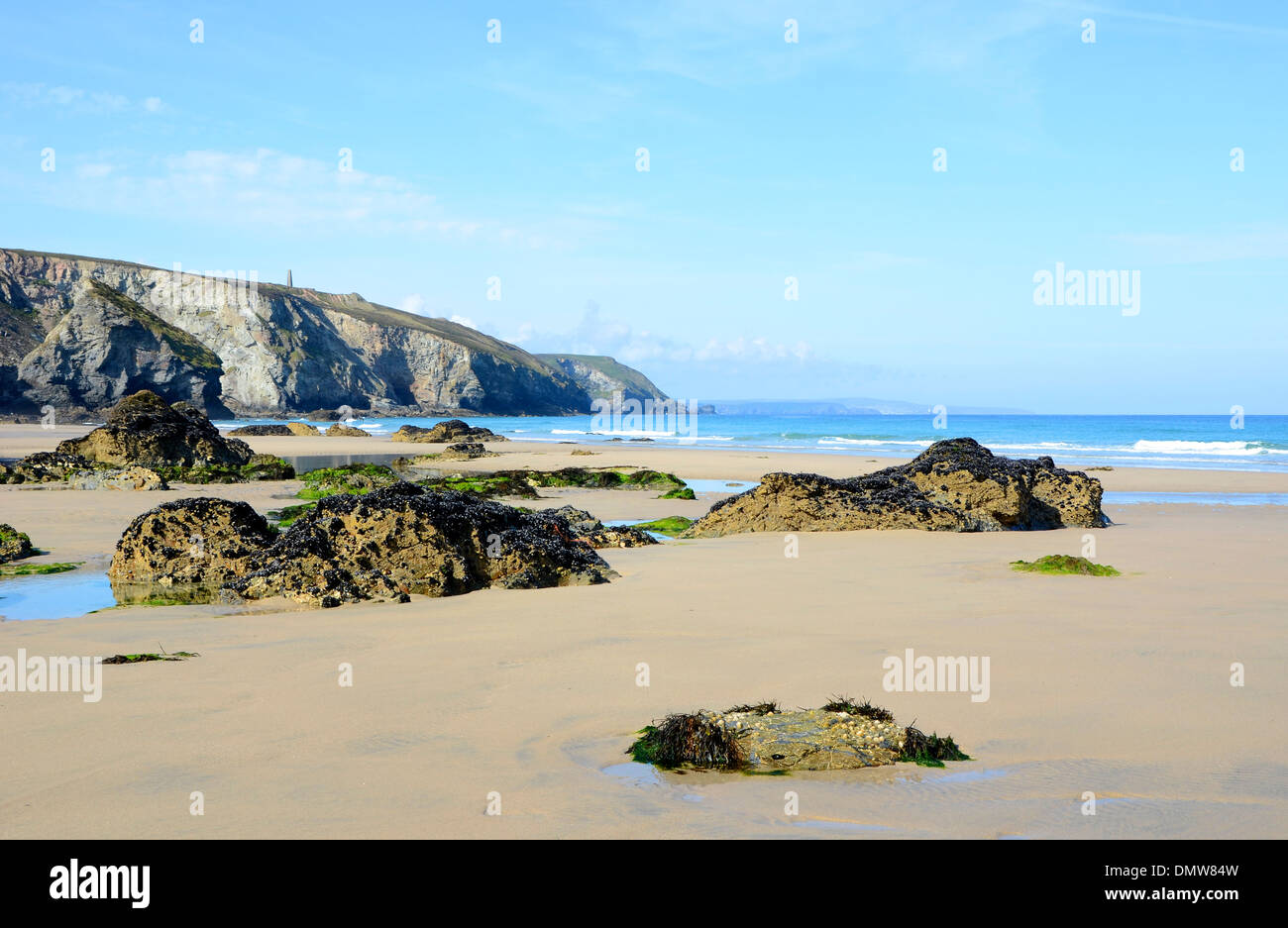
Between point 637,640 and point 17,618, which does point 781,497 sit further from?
point 17,618

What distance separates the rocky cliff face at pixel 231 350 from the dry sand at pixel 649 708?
77232 mm

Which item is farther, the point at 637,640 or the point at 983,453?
the point at 983,453

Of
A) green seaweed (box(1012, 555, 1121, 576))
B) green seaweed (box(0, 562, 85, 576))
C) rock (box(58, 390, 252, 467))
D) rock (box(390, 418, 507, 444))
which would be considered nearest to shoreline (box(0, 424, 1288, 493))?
rock (box(390, 418, 507, 444))

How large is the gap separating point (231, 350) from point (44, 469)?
97.9 m

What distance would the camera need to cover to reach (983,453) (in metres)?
16.8

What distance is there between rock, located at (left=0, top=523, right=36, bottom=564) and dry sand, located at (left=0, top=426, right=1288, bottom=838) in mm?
3940

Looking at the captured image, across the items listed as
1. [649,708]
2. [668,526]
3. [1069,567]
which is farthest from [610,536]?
[649,708]

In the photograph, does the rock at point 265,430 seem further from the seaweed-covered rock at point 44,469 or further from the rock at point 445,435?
the seaweed-covered rock at point 44,469

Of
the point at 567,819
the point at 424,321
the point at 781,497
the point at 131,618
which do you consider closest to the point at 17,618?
the point at 131,618

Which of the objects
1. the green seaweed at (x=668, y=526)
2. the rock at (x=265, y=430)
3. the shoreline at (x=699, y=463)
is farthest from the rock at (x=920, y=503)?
the rock at (x=265, y=430)

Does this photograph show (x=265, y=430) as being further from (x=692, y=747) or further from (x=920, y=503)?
(x=692, y=747)

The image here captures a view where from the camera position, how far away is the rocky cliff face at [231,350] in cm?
7438
